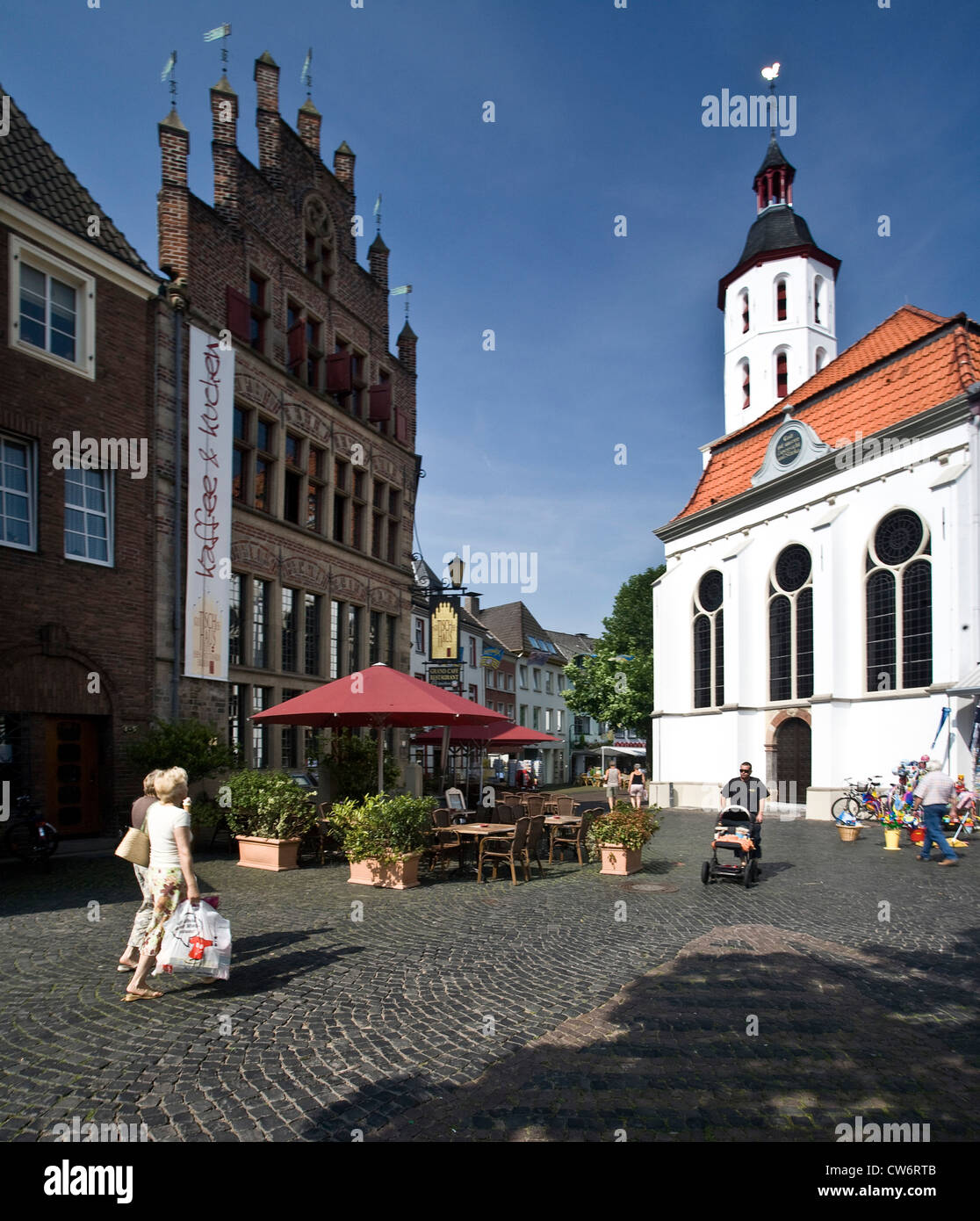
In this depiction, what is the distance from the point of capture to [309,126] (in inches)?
982

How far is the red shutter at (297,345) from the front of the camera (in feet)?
74.1

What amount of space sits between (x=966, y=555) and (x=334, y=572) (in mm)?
17367

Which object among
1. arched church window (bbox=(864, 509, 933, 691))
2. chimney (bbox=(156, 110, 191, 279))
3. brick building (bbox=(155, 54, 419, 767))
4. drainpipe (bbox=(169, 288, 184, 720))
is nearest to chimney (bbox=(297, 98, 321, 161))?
brick building (bbox=(155, 54, 419, 767))

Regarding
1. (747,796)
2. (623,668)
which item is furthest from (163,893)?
(623,668)

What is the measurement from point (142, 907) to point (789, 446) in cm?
2786

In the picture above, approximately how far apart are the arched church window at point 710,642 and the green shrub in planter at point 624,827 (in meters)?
19.7

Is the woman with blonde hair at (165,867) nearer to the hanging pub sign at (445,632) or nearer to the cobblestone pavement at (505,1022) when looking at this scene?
the cobblestone pavement at (505,1022)

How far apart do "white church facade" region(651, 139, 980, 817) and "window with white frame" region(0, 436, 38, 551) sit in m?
21.4

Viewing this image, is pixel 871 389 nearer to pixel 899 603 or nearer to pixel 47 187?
pixel 899 603

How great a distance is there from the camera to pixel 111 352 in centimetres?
1630

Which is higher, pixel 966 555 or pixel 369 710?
pixel 966 555

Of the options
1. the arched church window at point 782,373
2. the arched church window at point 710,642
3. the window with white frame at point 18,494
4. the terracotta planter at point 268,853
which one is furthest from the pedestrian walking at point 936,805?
the arched church window at point 782,373
